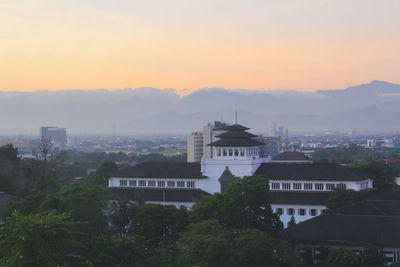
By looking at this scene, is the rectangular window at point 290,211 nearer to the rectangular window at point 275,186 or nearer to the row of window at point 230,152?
the rectangular window at point 275,186

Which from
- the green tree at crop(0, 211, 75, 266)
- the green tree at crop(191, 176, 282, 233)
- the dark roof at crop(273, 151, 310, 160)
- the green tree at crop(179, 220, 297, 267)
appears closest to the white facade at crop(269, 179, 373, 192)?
the green tree at crop(191, 176, 282, 233)

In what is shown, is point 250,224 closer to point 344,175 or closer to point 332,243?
point 332,243

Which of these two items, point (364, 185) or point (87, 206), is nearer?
point (87, 206)

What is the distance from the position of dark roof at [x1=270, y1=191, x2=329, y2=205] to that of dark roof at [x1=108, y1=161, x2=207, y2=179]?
8.27m

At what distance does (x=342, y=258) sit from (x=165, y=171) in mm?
28198

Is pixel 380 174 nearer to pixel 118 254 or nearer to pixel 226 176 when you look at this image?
pixel 226 176

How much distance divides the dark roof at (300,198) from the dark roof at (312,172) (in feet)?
4.64

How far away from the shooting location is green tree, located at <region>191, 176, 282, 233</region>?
3753cm

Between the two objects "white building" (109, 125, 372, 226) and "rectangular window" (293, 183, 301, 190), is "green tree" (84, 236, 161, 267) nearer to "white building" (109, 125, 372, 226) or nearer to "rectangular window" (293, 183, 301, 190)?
"white building" (109, 125, 372, 226)

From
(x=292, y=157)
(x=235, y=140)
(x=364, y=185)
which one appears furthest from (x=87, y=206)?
(x=292, y=157)

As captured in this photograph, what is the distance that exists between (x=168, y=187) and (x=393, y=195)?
66.8 ft

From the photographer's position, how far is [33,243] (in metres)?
27.9

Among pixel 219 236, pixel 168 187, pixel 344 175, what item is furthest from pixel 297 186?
pixel 219 236

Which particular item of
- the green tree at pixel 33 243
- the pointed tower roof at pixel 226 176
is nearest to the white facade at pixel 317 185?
the pointed tower roof at pixel 226 176
